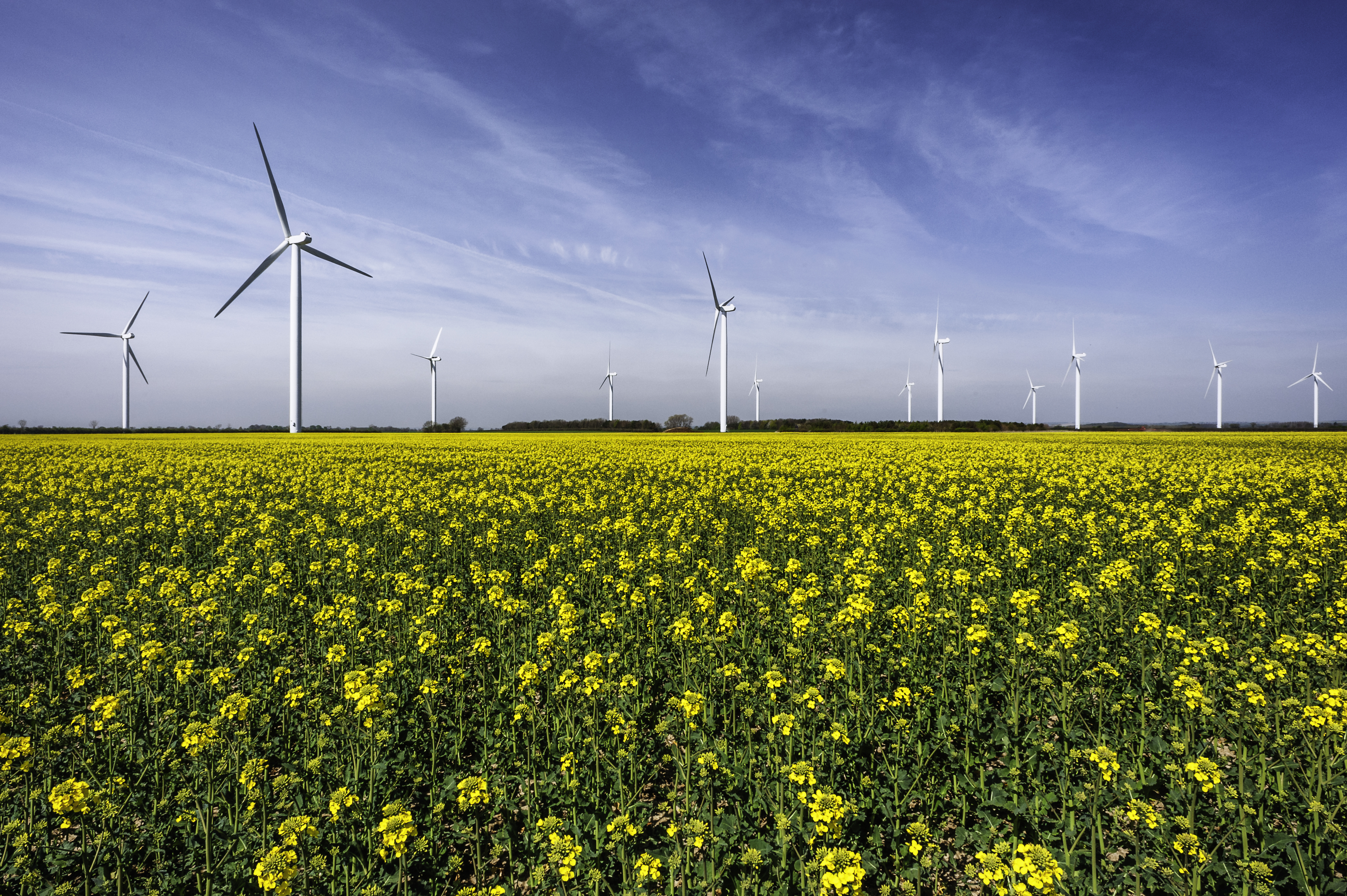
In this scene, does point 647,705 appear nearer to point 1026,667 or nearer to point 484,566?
point 1026,667

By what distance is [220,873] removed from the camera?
4.20 meters

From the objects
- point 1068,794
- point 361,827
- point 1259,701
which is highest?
point 1259,701

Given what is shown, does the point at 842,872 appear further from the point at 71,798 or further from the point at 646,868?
the point at 71,798

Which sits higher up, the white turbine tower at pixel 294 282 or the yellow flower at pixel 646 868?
the white turbine tower at pixel 294 282

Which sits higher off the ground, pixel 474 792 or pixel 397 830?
pixel 397 830

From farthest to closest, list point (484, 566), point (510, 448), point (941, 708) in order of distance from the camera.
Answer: point (510, 448), point (484, 566), point (941, 708)

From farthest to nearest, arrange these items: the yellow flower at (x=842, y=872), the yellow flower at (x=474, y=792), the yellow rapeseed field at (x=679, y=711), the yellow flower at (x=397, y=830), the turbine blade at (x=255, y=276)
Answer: the turbine blade at (x=255, y=276), the yellow rapeseed field at (x=679, y=711), the yellow flower at (x=474, y=792), the yellow flower at (x=397, y=830), the yellow flower at (x=842, y=872)

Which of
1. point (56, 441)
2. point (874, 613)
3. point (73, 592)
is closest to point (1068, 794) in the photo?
point (874, 613)

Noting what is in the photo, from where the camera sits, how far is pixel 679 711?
20.6 feet

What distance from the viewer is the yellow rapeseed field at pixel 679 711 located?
418cm

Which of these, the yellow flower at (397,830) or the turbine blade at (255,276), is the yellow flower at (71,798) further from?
the turbine blade at (255,276)

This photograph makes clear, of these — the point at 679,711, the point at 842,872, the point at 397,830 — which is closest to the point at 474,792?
the point at 397,830

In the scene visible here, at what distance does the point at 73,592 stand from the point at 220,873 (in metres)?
9.36

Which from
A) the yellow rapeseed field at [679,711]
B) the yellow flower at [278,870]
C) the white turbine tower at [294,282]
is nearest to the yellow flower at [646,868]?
the yellow rapeseed field at [679,711]
